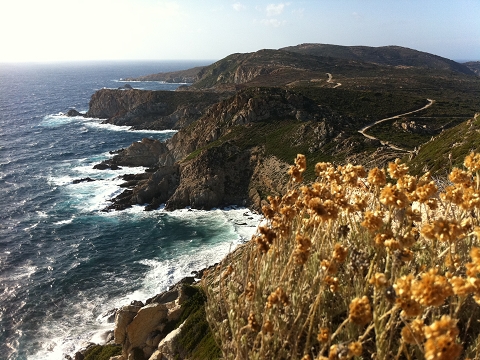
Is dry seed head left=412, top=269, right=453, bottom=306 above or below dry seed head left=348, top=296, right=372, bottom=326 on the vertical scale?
above

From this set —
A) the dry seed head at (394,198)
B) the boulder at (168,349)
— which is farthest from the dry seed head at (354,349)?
the boulder at (168,349)

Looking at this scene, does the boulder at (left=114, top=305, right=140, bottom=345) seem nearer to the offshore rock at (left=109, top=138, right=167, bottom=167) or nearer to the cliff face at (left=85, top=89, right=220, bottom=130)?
the offshore rock at (left=109, top=138, right=167, bottom=167)

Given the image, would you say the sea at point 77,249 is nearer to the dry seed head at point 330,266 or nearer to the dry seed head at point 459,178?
the dry seed head at point 330,266

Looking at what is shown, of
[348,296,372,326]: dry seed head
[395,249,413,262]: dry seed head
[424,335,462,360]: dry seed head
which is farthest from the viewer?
[395,249,413,262]: dry seed head

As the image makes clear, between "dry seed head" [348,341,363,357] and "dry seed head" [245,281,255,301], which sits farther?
"dry seed head" [245,281,255,301]

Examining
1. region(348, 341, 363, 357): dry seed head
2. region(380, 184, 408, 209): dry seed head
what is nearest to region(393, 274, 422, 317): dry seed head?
region(348, 341, 363, 357): dry seed head

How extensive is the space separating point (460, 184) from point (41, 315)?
32748 millimetres

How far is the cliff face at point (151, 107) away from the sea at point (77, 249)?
34.8 m

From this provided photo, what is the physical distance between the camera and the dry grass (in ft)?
11.1

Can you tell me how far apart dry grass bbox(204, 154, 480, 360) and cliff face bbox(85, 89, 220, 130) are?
320 feet

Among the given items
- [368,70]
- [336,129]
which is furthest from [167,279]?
[368,70]

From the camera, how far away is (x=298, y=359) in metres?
5.03

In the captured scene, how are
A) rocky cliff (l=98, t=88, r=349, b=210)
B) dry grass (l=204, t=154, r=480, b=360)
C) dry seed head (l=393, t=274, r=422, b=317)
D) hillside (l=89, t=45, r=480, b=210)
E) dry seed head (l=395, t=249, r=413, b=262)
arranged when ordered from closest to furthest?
dry seed head (l=393, t=274, r=422, b=317)
dry grass (l=204, t=154, r=480, b=360)
dry seed head (l=395, t=249, r=413, b=262)
rocky cliff (l=98, t=88, r=349, b=210)
hillside (l=89, t=45, r=480, b=210)

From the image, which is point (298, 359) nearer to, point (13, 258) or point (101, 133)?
point (13, 258)
